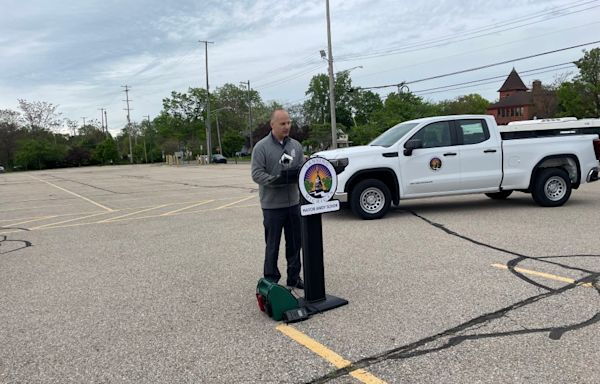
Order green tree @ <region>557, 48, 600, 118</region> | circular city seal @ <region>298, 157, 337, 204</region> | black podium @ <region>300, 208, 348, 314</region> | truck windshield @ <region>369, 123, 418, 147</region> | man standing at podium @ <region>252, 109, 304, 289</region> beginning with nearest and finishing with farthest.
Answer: circular city seal @ <region>298, 157, 337, 204</region>
black podium @ <region>300, 208, 348, 314</region>
man standing at podium @ <region>252, 109, 304, 289</region>
truck windshield @ <region>369, 123, 418, 147</region>
green tree @ <region>557, 48, 600, 118</region>

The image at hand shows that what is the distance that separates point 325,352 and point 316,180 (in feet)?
4.79

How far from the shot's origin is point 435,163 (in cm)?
951

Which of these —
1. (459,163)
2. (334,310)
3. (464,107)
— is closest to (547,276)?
(334,310)

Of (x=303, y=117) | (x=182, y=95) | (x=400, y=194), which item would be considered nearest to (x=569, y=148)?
(x=400, y=194)

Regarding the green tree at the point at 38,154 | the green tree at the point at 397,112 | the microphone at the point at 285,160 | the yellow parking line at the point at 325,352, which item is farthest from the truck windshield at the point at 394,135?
the green tree at the point at 38,154

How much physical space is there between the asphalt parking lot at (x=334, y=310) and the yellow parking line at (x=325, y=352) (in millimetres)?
16

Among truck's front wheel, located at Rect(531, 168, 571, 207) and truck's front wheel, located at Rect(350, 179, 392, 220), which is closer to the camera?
truck's front wheel, located at Rect(350, 179, 392, 220)

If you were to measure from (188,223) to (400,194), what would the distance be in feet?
14.1

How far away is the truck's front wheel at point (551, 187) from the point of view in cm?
991

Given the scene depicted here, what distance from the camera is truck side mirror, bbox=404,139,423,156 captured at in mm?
9281

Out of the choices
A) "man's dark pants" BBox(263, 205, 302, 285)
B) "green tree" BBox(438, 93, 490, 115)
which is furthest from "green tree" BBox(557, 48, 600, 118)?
"man's dark pants" BBox(263, 205, 302, 285)

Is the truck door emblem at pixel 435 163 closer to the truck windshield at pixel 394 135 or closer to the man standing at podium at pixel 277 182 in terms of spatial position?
the truck windshield at pixel 394 135

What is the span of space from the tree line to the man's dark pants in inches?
1863

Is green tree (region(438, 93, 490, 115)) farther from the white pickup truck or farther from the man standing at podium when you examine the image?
the man standing at podium
